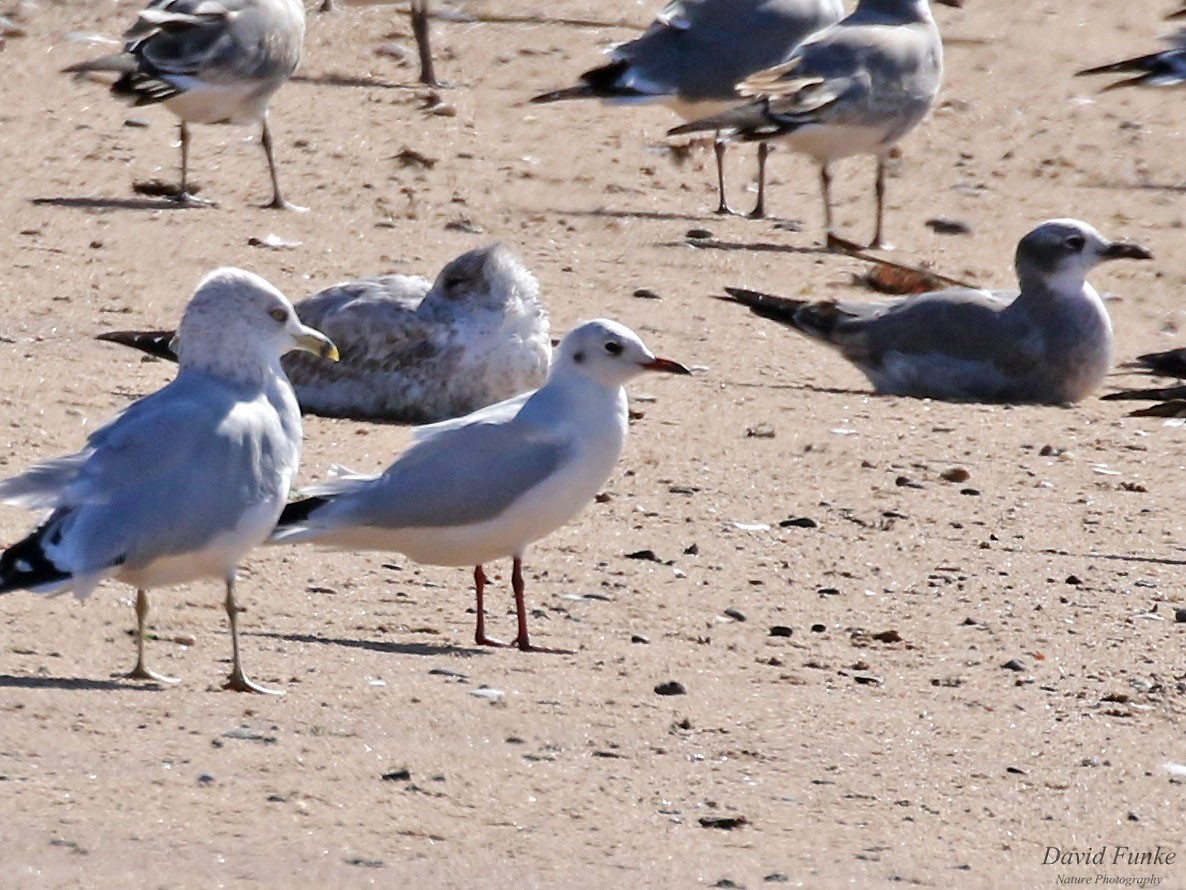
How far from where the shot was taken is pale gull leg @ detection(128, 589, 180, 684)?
5227 millimetres

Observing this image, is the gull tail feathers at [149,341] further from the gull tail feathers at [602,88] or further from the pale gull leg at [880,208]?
the gull tail feathers at [602,88]

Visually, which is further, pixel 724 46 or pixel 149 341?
pixel 724 46

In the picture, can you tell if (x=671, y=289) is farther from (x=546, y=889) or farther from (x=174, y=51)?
(x=546, y=889)

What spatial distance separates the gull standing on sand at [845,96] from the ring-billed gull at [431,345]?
3.67 meters

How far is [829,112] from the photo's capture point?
12062mm

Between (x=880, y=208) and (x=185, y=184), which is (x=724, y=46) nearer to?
(x=880, y=208)

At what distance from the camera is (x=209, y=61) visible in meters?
11.7

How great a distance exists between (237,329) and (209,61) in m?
6.48

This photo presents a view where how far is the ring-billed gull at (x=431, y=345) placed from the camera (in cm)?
843

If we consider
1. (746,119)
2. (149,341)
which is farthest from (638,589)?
(746,119)

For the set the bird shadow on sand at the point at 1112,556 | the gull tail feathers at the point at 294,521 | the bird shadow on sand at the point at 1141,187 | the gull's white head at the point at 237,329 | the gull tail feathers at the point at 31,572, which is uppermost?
the gull's white head at the point at 237,329

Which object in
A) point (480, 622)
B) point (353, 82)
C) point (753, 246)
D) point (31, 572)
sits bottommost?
point (753, 246)

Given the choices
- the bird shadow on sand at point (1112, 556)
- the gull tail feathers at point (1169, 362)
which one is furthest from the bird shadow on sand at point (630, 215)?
the bird shadow on sand at point (1112, 556)
